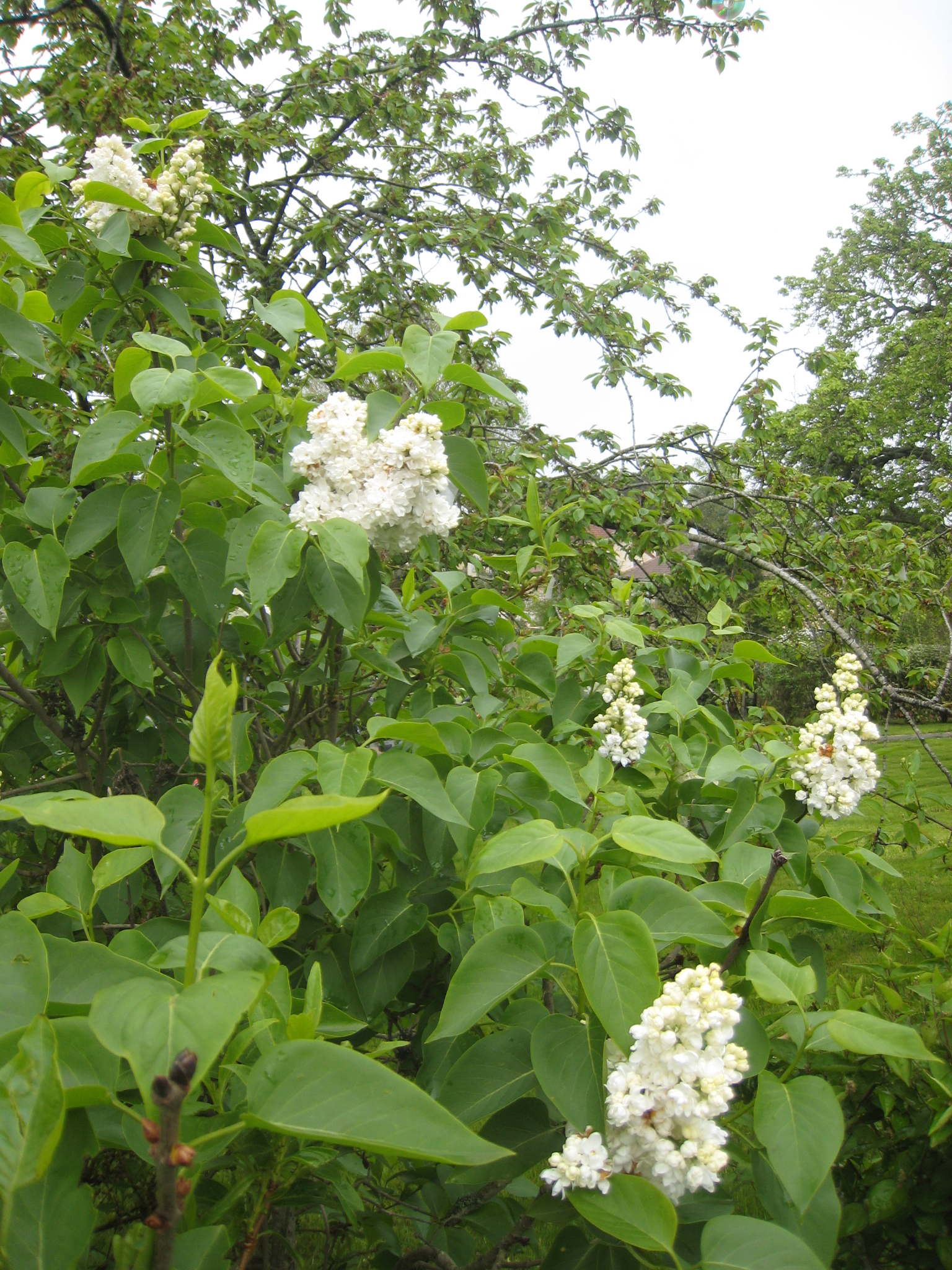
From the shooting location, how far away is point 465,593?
159 cm

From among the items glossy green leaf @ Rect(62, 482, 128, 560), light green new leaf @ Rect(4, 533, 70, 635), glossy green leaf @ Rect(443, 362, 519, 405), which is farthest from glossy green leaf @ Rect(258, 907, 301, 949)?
glossy green leaf @ Rect(443, 362, 519, 405)

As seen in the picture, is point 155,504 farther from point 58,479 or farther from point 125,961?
point 58,479

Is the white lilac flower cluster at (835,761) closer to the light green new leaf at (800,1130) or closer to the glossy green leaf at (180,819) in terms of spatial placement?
the light green new leaf at (800,1130)

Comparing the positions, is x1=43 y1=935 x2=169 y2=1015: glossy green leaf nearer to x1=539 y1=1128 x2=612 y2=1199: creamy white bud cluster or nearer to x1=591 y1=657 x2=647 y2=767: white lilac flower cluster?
x1=539 y1=1128 x2=612 y2=1199: creamy white bud cluster

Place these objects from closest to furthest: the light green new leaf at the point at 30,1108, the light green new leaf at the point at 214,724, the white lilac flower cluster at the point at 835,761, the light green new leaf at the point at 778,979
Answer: the light green new leaf at the point at 30,1108
the light green new leaf at the point at 214,724
the light green new leaf at the point at 778,979
the white lilac flower cluster at the point at 835,761

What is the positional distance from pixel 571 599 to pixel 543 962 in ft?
7.70

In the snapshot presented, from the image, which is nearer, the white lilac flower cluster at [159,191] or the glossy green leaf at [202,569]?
the glossy green leaf at [202,569]

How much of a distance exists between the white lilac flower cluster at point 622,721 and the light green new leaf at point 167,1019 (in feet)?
3.67

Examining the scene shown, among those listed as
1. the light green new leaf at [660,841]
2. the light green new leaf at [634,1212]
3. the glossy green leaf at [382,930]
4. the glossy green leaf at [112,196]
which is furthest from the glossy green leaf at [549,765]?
the glossy green leaf at [112,196]

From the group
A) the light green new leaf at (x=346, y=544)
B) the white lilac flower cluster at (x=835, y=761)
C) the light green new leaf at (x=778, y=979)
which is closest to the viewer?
the light green new leaf at (x=778, y=979)

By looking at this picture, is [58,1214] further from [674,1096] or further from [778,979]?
[778,979]

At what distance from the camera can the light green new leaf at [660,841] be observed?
37.2 inches

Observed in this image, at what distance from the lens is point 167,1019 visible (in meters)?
0.59

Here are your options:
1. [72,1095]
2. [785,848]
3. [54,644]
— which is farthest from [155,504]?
[785,848]
